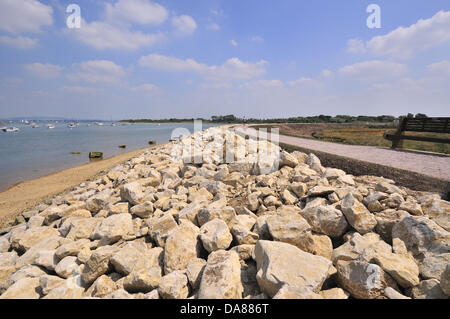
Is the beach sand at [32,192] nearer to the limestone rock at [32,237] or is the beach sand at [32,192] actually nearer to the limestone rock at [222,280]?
the limestone rock at [32,237]

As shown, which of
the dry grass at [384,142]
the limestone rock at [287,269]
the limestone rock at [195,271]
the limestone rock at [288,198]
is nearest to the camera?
the limestone rock at [287,269]

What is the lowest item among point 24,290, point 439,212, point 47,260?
point 24,290

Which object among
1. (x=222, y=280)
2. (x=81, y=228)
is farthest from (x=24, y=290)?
(x=222, y=280)

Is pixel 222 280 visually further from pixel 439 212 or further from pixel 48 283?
pixel 439 212

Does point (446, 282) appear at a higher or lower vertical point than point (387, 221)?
lower

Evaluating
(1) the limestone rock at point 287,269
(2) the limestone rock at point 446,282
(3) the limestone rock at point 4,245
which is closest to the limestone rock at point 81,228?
(3) the limestone rock at point 4,245

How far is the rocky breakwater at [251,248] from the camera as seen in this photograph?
1774mm

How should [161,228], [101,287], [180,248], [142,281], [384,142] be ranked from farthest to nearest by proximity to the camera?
[384,142] < [161,228] < [180,248] < [101,287] < [142,281]

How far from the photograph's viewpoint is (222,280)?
1.80 m

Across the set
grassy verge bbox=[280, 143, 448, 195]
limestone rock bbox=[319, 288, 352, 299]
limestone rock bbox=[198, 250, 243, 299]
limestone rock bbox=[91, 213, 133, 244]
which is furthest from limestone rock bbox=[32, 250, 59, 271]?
grassy verge bbox=[280, 143, 448, 195]

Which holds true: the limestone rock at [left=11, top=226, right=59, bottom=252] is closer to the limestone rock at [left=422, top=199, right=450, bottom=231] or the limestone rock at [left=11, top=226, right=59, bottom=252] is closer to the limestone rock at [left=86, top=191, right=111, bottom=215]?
the limestone rock at [left=86, top=191, right=111, bottom=215]

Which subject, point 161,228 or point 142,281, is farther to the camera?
point 161,228

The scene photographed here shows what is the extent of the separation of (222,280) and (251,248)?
571mm

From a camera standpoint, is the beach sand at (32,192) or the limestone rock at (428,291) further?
the beach sand at (32,192)
